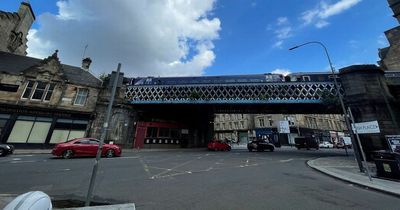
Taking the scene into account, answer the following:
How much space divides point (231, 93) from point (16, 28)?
113 ft

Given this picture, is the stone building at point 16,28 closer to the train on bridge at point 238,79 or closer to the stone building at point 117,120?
the stone building at point 117,120

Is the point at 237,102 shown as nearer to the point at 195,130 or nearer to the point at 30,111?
the point at 195,130

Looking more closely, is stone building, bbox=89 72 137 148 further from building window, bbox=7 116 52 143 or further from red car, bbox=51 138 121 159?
red car, bbox=51 138 121 159

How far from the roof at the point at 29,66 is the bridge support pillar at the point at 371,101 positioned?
2989cm

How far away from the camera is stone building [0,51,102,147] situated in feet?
68.3

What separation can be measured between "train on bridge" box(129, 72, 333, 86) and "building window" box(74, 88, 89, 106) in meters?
6.20

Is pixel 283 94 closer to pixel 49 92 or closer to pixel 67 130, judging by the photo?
pixel 67 130

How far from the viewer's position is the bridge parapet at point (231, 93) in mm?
24422

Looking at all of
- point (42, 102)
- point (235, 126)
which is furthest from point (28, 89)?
point (235, 126)

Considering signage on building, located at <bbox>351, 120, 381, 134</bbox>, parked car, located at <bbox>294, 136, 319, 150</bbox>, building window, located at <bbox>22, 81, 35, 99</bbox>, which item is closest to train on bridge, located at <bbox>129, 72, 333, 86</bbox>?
building window, located at <bbox>22, 81, 35, 99</bbox>

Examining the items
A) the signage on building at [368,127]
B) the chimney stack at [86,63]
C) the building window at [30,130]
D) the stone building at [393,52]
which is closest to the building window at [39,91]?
the building window at [30,130]

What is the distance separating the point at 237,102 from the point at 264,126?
116ft

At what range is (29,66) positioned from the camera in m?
25.0

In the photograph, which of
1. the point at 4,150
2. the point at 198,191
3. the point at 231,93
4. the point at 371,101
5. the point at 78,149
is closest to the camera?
the point at 198,191
